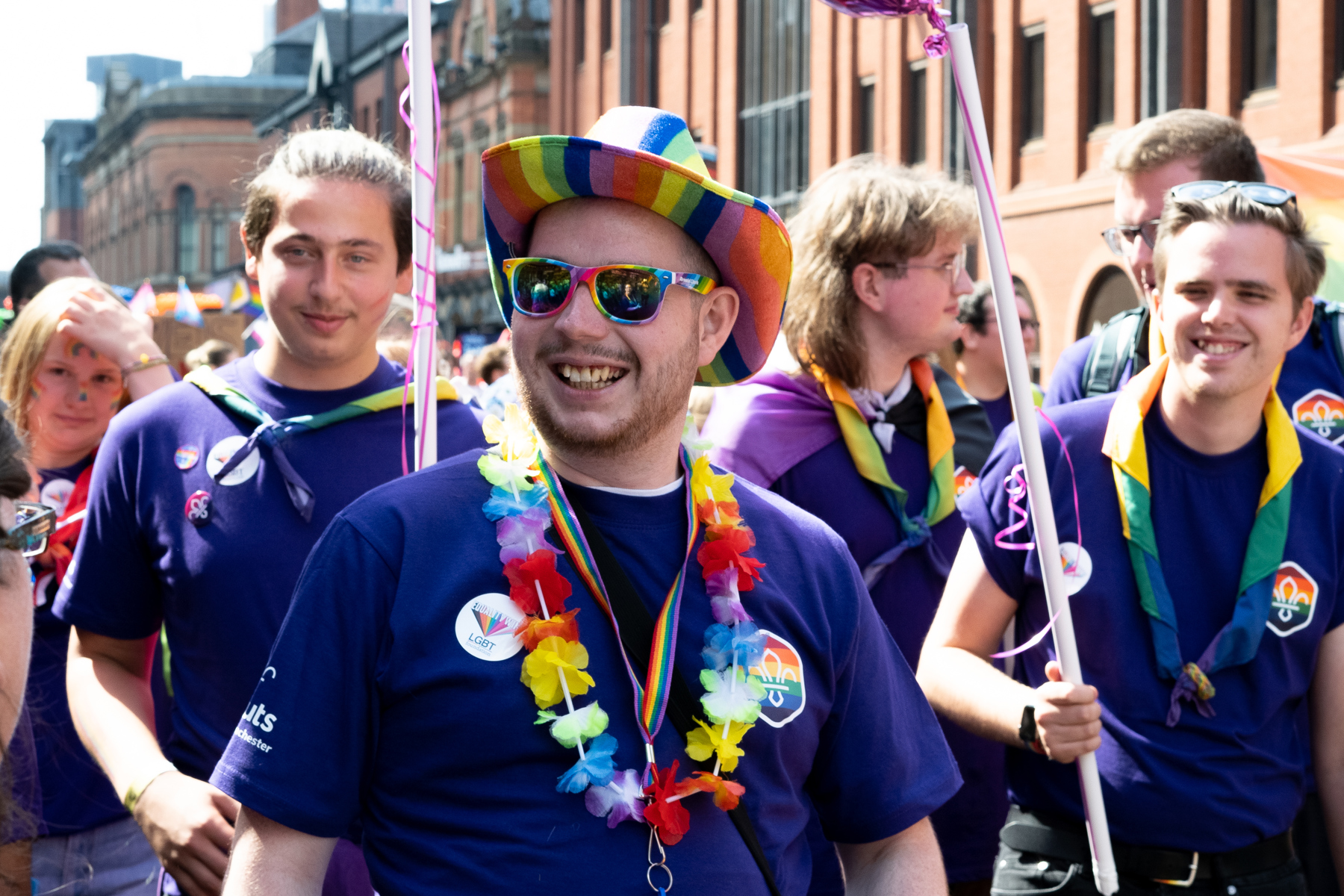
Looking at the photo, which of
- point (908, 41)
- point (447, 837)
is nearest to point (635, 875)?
point (447, 837)

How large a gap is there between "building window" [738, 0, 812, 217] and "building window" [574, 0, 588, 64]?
8.36m

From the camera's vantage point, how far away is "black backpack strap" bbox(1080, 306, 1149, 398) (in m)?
4.14

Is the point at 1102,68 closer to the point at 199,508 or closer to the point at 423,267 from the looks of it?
the point at 423,267

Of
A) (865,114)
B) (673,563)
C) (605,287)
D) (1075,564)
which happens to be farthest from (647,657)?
(865,114)

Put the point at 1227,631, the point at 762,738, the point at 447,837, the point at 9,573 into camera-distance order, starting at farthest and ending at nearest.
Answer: the point at 1227,631, the point at 9,573, the point at 762,738, the point at 447,837

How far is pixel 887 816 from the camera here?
7.65ft

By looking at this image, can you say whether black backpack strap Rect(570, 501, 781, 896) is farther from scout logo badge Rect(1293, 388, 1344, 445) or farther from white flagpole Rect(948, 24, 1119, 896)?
scout logo badge Rect(1293, 388, 1344, 445)

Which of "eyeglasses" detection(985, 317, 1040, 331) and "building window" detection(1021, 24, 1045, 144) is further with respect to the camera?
"building window" detection(1021, 24, 1045, 144)

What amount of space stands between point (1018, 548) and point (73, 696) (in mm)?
2117

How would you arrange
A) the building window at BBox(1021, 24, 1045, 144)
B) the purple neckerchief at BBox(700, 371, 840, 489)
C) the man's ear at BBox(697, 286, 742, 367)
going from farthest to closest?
the building window at BBox(1021, 24, 1045, 144), the purple neckerchief at BBox(700, 371, 840, 489), the man's ear at BBox(697, 286, 742, 367)

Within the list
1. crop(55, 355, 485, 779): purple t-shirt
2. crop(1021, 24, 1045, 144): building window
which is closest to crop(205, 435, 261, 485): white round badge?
crop(55, 355, 485, 779): purple t-shirt

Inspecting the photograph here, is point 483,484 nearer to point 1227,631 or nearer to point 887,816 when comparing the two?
point 887,816

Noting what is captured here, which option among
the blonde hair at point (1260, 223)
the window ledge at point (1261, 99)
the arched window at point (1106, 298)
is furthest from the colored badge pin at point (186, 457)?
the arched window at point (1106, 298)

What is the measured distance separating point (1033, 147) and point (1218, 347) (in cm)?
2196
